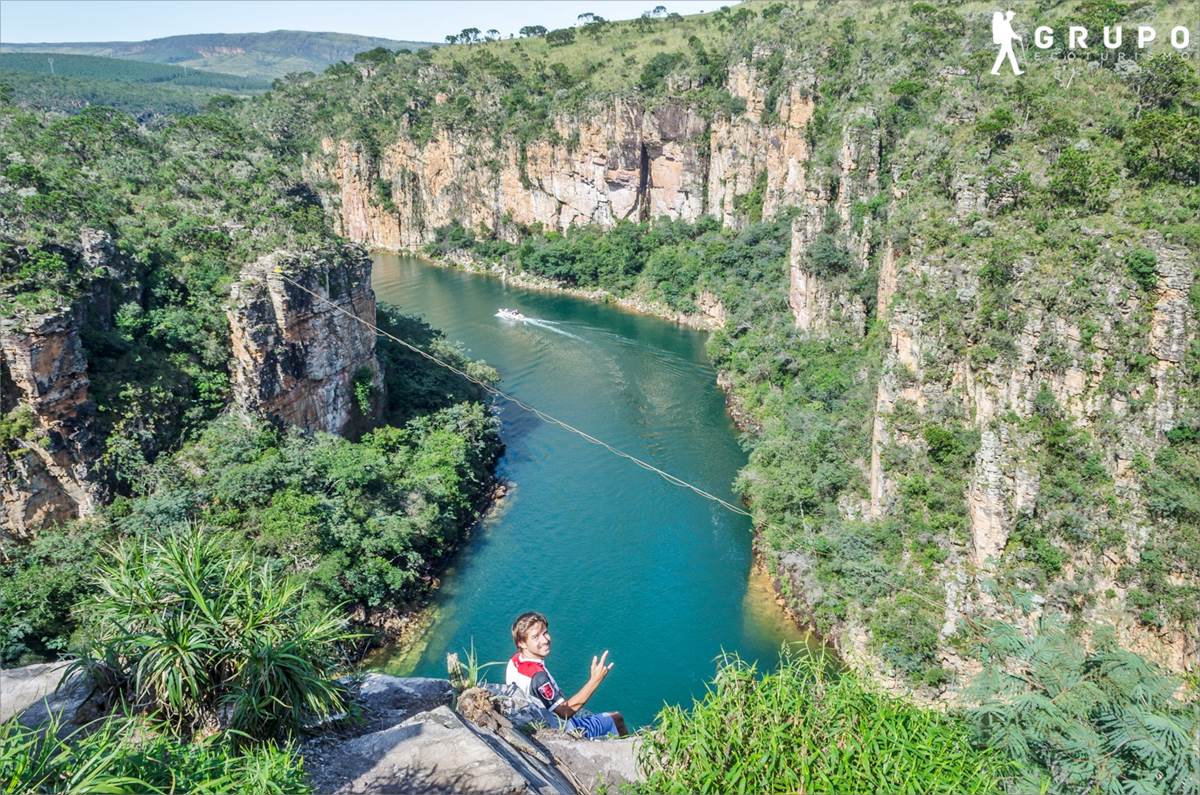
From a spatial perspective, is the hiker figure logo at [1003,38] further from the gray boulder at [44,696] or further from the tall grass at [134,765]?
the gray boulder at [44,696]

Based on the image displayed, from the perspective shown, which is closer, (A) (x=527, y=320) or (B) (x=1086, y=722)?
(B) (x=1086, y=722)

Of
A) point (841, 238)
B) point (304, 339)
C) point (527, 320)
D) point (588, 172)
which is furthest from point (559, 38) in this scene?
point (304, 339)

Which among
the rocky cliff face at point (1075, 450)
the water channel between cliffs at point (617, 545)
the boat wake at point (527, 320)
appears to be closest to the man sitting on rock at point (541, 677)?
the water channel between cliffs at point (617, 545)

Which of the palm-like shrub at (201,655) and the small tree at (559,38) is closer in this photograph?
the palm-like shrub at (201,655)

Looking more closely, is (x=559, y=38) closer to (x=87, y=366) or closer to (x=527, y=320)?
(x=527, y=320)

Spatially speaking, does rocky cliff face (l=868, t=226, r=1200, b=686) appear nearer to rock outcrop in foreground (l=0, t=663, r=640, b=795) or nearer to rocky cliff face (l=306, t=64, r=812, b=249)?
rock outcrop in foreground (l=0, t=663, r=640, b=795)

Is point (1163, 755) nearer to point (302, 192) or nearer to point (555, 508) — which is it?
point (555, 508)

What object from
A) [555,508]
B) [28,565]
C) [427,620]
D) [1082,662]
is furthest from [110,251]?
[1082,662]
